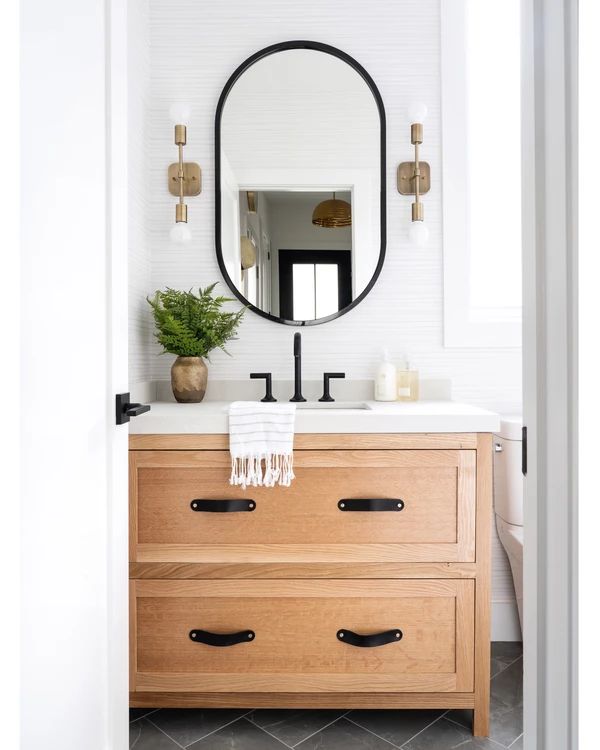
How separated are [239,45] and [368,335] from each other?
1206 millimetres

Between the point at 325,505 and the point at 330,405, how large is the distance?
21.1 inches

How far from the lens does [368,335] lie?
2.08 meters

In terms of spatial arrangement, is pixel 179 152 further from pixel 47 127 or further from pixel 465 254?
pixel 47 127

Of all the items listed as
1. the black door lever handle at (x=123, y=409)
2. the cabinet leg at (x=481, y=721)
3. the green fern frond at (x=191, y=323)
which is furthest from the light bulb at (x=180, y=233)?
the cabinet leg at (x=481, y=721)

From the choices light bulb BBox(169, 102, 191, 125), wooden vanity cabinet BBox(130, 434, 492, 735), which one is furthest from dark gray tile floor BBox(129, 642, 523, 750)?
light bulb BBox(169, 102, 191, 125)

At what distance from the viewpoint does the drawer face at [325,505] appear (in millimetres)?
1495

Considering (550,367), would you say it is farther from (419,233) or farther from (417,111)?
(417,111)

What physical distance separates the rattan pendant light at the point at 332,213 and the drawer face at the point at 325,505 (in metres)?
0.96

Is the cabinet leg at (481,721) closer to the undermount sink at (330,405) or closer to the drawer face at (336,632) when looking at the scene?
the drawer face at (336,632)

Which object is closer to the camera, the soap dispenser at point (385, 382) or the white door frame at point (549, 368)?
the white door frame at point (549, 368)

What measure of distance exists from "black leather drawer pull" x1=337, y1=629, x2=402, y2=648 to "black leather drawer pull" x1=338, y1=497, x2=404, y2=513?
0.34 m

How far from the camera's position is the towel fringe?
1.47 metres

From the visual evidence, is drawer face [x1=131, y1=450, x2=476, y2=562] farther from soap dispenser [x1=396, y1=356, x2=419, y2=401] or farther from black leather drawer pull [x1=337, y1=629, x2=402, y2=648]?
soap dispenser [x1=396, y1=356, x2=419, y2=401]

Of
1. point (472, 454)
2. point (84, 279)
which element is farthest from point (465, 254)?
point (84, 279)
